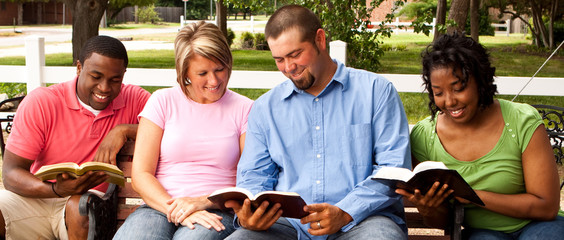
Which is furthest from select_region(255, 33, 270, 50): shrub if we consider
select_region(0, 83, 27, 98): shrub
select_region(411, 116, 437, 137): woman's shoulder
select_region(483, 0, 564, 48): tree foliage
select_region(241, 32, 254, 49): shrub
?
select_region(411, 116, 437, 137): woman's shoulder

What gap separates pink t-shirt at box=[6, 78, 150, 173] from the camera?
3.38m

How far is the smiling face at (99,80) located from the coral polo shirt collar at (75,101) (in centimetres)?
3

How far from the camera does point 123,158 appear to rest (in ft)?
12.0

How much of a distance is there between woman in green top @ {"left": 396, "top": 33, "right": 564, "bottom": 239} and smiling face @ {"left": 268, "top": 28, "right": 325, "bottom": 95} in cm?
55

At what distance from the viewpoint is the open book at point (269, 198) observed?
262cm

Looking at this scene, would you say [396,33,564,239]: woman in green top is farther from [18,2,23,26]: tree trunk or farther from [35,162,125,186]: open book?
Answer: [18,2,23,26]: tree trunk

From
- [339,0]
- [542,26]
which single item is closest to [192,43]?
[339,0]

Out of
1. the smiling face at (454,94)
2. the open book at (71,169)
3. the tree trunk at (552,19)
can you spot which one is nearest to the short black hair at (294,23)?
the smiling face at (454,94)

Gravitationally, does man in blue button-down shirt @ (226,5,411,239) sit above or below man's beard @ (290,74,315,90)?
below

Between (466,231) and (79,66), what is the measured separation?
232cm

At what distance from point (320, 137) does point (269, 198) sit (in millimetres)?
551

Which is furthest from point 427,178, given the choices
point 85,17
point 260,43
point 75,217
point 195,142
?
point 260,43

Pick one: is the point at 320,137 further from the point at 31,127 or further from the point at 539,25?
the point at 539,25

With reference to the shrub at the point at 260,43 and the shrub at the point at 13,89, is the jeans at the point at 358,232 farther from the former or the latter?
the shrub at the point at 260,43
